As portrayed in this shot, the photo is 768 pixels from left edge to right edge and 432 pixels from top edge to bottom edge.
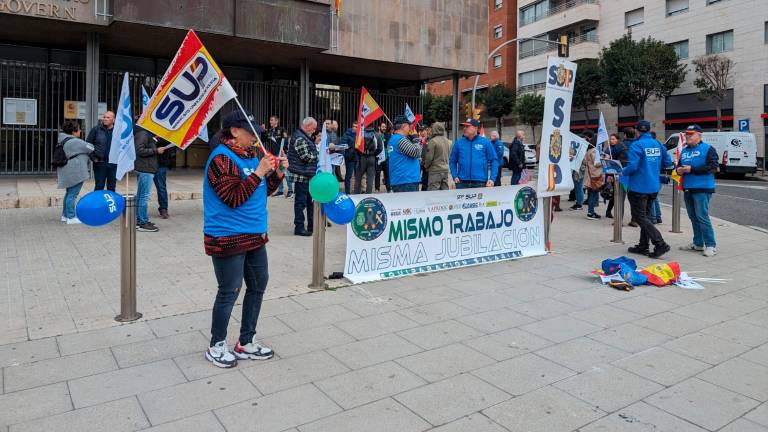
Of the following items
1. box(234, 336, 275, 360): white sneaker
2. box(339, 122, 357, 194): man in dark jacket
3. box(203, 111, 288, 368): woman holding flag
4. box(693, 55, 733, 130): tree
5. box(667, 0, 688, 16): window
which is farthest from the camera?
box(667, 0, 688, 16): window

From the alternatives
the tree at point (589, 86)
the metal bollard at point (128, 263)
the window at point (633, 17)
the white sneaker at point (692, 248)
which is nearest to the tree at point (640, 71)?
the tree at point (589, 86)

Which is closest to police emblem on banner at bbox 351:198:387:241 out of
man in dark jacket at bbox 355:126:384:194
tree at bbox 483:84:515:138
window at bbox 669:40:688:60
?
man in dark jacket at bbox 355:126:384:194

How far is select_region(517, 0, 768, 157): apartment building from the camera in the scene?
35.0m

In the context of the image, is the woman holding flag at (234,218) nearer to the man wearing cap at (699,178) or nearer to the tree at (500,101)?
the man wearing cap at (699,178)

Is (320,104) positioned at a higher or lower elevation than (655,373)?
higher

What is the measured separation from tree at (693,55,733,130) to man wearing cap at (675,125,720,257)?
30.6 meters

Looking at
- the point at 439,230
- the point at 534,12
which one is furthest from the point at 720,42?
the point at 439,230

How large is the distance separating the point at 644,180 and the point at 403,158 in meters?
3.57

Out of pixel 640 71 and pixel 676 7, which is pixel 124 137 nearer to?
pixel 640 71

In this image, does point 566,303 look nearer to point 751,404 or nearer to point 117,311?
point 751,404

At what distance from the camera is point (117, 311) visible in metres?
5.39

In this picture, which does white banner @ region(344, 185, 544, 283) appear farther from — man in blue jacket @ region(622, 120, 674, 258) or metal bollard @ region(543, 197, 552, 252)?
man in blue jacket @ region(622, 120, 674, 258)

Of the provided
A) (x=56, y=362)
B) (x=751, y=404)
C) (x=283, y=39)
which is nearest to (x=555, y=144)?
(x=751, y=404)

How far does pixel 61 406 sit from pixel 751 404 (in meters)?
4.17
